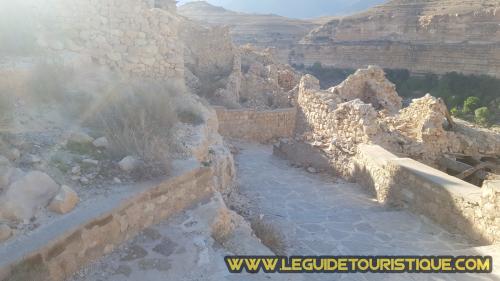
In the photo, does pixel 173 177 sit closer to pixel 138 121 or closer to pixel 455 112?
pixel 138 121

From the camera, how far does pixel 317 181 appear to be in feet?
27.7

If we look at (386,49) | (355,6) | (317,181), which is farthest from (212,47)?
(355,6)

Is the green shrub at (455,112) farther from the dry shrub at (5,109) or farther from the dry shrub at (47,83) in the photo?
the dry shrub at (5,109)

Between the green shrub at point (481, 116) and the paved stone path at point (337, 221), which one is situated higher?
the paved stone path at point (337, 221)

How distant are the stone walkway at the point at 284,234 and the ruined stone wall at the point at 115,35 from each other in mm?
2619

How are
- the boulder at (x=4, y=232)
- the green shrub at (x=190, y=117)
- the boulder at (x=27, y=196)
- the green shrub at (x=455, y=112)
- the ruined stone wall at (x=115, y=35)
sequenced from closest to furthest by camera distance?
the boulder at (x=4, y=232) < the boulder at (x=27, y=196) < the ruined stone wall at (x=115, y=35) < the green shrub at (x=190, y=117) < the green shrub at (x=455, y=112)

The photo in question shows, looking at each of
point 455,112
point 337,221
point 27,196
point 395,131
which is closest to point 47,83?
point 27,196

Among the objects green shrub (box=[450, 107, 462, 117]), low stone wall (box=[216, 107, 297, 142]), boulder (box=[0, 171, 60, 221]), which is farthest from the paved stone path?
green shrub (box=[450, 107, 462, 117])

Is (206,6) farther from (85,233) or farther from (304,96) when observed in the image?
(85,233)

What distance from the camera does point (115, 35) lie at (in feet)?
21.0

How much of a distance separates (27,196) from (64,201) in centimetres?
29

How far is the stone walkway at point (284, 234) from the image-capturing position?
11.5 ft

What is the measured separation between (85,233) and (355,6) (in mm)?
193706

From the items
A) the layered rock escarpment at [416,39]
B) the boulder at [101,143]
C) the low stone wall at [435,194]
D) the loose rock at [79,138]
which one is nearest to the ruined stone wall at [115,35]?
the loose rock at [79,138]
